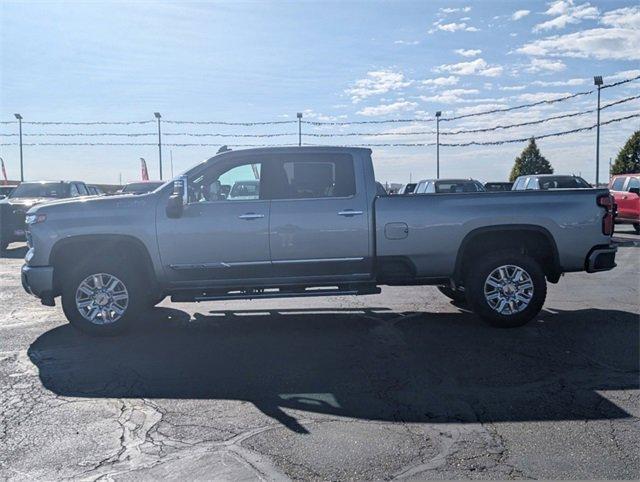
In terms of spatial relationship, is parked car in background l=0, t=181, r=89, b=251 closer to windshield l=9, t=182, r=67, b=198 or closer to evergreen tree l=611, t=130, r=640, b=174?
windshield l=9, t=182, r=67, b=198

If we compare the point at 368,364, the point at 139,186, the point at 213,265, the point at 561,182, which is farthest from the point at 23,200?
the point at 561,182

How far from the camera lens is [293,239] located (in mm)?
6746

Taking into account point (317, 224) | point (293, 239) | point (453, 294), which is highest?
point (317, 224)

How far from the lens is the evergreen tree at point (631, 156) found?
3744 centimetres

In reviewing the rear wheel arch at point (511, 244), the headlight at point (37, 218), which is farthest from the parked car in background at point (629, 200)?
the headlight at point (37, 218)

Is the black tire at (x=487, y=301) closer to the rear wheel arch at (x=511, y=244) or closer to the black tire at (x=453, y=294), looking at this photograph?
the rear wheel arch at (x=511, y=244)

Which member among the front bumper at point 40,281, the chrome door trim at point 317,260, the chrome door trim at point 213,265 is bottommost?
the front bumper at point 40,281

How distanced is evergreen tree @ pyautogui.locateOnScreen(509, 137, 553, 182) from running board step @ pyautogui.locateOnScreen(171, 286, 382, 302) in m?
38.1

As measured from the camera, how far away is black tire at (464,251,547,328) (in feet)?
22.5

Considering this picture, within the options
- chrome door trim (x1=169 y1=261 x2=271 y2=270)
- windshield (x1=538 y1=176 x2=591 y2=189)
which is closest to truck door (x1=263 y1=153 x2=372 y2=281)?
chrome door trim (x1=169 y1=261 x2=271 y2=270)

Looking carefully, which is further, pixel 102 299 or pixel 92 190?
pixel 92 190

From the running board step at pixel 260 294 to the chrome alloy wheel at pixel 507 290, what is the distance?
4.41 ft

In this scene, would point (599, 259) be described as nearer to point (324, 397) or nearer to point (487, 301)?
point (487, 301)

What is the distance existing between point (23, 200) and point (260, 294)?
39.0ft
